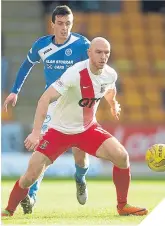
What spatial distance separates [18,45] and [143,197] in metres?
11.4

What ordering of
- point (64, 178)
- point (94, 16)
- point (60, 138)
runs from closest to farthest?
point (60, 138) → point (64, 178) → point (94, 16)

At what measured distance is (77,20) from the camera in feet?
70.0

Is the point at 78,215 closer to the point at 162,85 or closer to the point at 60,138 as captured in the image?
the point at 60,138

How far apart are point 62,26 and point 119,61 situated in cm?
1309

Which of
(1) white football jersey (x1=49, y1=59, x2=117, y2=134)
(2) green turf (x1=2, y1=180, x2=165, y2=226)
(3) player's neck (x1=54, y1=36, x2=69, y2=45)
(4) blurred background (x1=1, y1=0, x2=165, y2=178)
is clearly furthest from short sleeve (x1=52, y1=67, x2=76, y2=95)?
(4) blurred background (x1=1, y1=0, x2=165, y2=178)

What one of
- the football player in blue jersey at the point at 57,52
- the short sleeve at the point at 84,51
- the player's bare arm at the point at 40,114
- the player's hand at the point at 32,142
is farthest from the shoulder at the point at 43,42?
the player's hand at the point at 32,142

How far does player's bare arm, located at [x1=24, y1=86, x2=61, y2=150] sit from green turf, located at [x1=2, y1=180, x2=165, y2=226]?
73cm

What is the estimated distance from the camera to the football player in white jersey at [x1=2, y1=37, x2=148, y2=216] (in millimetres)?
7320

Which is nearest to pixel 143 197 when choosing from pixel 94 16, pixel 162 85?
pixel 162 85

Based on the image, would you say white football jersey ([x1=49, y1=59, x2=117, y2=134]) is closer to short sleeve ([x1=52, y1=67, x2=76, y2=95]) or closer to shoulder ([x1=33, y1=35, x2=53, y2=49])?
short sleeve ([x1=52, y1=67, x2=76, y2=95])

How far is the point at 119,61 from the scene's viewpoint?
827 inches

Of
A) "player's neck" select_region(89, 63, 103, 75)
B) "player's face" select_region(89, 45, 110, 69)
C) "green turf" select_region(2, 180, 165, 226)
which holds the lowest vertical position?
"green turf" select_region(2, 180, 165, 226)

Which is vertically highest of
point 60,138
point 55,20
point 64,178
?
point 55,20

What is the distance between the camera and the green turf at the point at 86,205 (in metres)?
7.23
